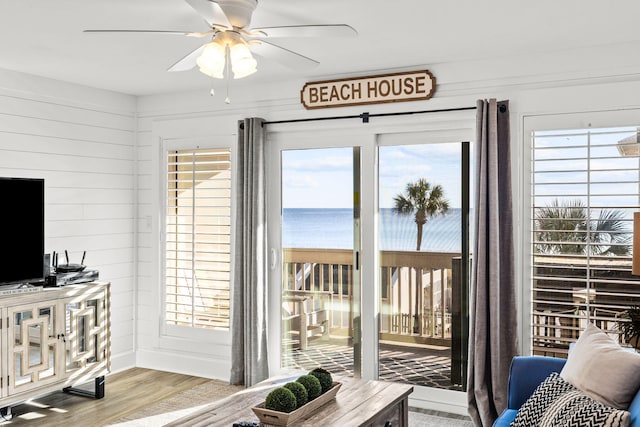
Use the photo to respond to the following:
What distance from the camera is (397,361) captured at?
15.1 ft

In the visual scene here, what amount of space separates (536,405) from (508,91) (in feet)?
7.56

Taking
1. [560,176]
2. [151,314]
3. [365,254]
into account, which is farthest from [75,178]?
[560,176]

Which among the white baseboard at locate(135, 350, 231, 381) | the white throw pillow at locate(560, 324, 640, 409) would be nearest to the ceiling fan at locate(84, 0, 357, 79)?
the white throw pillow at locate(560, 324, 640, 409)

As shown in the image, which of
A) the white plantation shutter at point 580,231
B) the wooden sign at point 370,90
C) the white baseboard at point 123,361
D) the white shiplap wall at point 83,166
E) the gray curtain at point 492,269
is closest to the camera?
the white plantation shutter at point 580,231

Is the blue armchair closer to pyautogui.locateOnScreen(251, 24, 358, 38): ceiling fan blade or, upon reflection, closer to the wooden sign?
pyautogui.locateOnScreen(251, 24, 358, 38): ceiling fan blade

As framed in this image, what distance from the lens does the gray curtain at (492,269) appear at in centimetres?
402

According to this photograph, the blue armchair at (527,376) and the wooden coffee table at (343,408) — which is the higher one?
the blue armchair at (527,376)

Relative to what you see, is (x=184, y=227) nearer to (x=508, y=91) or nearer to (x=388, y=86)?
(x=388, y=86)

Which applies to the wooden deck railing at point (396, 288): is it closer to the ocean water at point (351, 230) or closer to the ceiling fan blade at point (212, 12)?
the ocean water at point (351, 230)

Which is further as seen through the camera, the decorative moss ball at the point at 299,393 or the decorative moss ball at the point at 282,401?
the decorative moss ball at the point at 299,393

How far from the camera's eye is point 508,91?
4.14 m

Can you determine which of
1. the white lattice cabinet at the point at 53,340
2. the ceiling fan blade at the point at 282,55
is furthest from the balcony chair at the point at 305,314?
the ceiling fan blade at the point at 282,55

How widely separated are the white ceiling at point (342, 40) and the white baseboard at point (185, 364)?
2530 millimetres

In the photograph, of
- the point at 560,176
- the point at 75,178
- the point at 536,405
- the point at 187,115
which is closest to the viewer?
the point at 536,405
